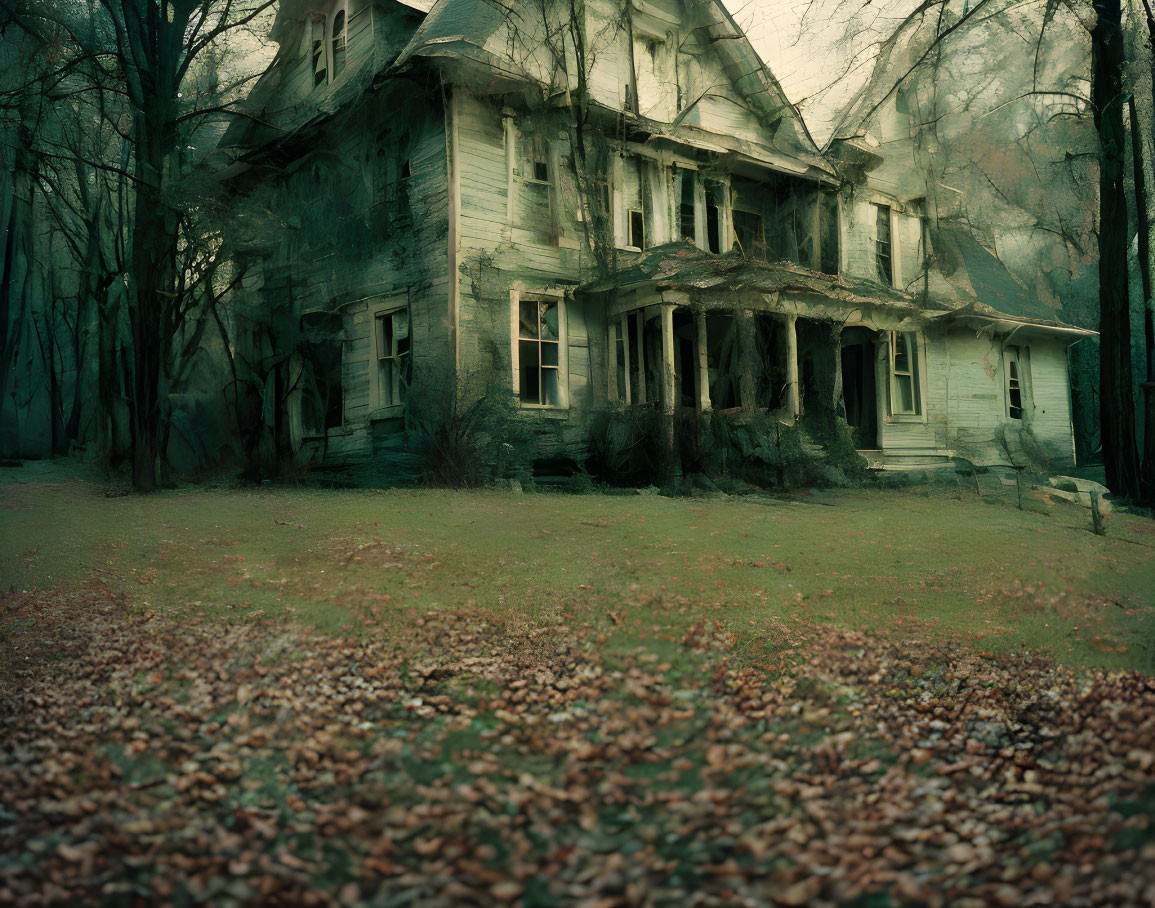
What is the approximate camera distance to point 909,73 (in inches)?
451

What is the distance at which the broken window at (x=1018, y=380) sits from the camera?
2089cm

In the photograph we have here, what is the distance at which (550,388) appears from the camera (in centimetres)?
1513

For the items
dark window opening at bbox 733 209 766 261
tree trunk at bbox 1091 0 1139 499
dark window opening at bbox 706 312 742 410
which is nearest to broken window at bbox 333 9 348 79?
dark window opening at bbox 733 209 766 261

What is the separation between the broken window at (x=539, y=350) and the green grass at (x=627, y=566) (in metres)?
3.41

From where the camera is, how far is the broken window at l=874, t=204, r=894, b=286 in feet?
64.4

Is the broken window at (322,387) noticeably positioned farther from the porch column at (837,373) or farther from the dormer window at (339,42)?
the porch column at (837,373)

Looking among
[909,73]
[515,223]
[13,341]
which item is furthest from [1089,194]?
[13,341]

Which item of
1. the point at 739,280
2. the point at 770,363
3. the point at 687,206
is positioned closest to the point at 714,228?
the point at 687,206

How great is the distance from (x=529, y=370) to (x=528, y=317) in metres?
0.96

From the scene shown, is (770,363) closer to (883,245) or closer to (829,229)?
(829,229)

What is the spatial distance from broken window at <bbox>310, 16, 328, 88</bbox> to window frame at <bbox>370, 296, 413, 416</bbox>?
17.8ft

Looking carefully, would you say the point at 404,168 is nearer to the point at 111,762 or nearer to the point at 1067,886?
the point at 111,762

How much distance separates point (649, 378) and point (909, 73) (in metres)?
6.50

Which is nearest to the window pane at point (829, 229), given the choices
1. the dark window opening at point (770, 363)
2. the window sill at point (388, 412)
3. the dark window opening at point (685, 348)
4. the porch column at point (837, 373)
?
the dark window opening at point (770, 363)
